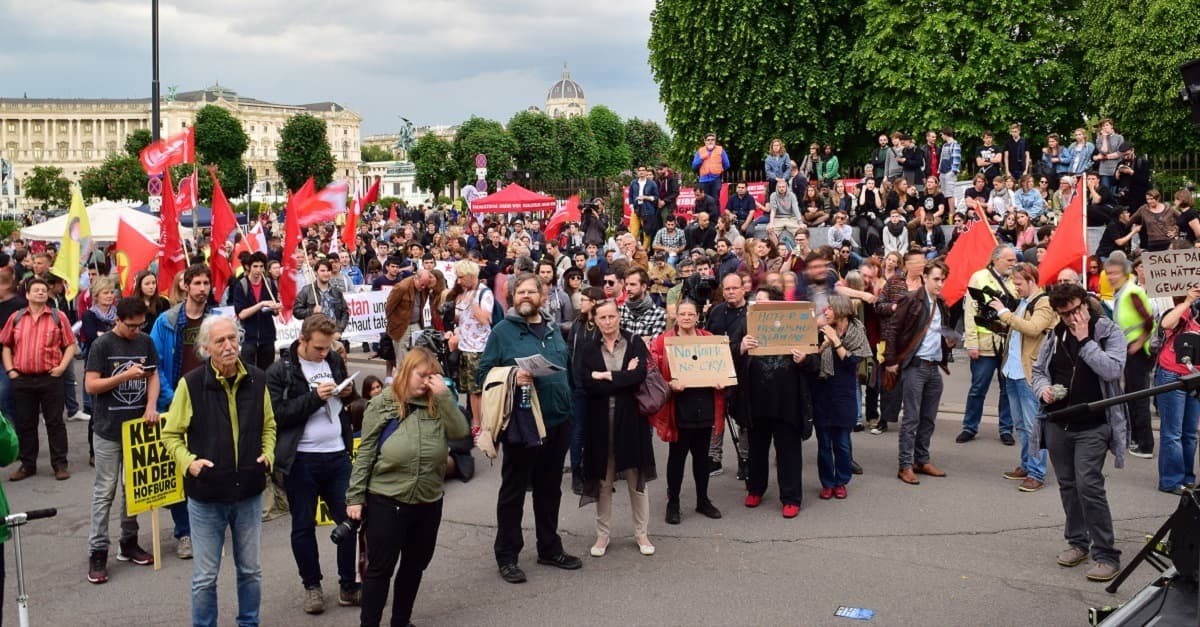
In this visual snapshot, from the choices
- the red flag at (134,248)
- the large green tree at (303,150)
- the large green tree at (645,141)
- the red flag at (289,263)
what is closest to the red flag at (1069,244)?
the red flag at (289,263)

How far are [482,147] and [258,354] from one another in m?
73.1

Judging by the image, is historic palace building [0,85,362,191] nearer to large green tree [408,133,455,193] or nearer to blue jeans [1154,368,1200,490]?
large green tree [408,133,455,193]

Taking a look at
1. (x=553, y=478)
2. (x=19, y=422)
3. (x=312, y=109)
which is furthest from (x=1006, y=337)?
(x=312, y=109)

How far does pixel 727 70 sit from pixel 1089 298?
1128 inches

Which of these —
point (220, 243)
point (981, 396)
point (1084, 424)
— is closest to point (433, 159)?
point (220, 243)

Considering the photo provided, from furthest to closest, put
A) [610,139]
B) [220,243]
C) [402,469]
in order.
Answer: [610,139], [220,243], [402,469]

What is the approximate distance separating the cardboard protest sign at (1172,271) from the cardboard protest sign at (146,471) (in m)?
7.57

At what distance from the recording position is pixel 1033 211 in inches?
775

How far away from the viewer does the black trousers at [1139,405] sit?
9461 mm

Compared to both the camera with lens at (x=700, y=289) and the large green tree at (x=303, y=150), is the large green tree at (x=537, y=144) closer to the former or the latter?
the large green tree at (x=303, y=150)

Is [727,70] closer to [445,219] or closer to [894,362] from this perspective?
[445,219]

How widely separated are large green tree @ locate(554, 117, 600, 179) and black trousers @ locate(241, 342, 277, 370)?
7626cm

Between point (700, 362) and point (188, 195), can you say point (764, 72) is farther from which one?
point (700, 362)

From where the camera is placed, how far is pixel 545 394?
7402 millimetres
